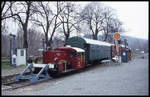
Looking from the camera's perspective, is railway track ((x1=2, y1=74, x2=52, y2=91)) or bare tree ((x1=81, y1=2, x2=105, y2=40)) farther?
bare tree ((x1=81, y1=2, x2=105, y2=40))

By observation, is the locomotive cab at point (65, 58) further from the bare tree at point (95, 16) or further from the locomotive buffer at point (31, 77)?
the bare tree at point (95, 16)

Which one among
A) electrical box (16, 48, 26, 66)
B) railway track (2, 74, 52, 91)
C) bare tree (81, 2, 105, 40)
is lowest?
railway track (2, 74, 52, 91)

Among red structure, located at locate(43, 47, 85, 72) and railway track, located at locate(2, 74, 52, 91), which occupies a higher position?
red structure, located at locate(43, 47, 85, 72)

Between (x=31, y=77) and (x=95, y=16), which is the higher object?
(x=95, y=16)

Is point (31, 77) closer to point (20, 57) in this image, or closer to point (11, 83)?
point (11, 83)

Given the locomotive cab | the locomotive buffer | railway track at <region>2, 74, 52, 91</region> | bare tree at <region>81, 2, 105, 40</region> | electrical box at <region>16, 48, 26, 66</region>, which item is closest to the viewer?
railway track at <region>2, 74, 52, 91</region>

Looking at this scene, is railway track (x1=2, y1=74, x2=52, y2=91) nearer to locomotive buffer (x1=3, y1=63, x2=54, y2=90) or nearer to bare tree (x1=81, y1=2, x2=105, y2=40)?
locomotive buffer (x1=3, y1=63, x2=54, y2=90)

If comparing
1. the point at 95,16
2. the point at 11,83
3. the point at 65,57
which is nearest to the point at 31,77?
the point at 11,83

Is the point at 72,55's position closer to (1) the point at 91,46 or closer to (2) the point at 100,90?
(1) the point at 91,46

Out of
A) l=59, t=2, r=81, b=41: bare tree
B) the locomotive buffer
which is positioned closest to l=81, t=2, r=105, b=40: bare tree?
l=59, t=2, r=81, b=41: bare tree

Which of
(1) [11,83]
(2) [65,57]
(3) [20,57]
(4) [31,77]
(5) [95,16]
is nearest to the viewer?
(1) [11,83]

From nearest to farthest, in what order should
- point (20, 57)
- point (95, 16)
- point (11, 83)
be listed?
point (11, 83) < point (20, 57) < point (95, 16)

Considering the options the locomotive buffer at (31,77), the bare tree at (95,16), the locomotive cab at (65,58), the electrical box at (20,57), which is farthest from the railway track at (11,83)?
the bare tree at (95,16)

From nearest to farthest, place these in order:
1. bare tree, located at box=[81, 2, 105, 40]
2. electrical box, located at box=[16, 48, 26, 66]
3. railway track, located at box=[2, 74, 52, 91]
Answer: railway track, located at box=[2, 74, 52, 91] → electrical box, located at box=[16, 48, 26, 66] → bare tree, located at box=[81, 2, 105, 40]
